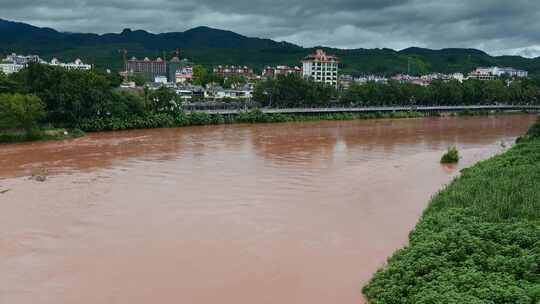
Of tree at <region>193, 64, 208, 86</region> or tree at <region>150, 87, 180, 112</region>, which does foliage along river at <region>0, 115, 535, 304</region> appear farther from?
tree at <region>193, 64, 208, 86</region>

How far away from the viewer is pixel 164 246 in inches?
412

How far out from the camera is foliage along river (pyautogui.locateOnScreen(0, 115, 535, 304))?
859 cm

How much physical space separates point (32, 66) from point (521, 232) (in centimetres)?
3121

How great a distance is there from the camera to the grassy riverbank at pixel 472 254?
6953 millimetres

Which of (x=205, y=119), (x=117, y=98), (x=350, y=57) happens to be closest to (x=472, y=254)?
(x=117, y=98)

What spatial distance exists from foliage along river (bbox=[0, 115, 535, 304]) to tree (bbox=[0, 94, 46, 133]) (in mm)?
1613

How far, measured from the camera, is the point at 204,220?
12.3 meters

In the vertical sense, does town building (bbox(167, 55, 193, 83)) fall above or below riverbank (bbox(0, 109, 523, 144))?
above

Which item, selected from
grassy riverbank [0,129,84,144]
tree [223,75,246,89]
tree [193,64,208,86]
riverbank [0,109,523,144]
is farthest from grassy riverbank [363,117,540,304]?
tree [193,64,208,86]

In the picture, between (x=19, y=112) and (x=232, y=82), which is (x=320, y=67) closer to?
(x=232, y=82)

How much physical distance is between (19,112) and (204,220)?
18451 millimetres

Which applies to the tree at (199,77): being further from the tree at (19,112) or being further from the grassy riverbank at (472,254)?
the grassy riverbank at (472,254)

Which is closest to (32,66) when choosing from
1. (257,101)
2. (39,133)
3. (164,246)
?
(39,133)

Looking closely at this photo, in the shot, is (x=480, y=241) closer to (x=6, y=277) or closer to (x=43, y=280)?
(x=43, y=280)
